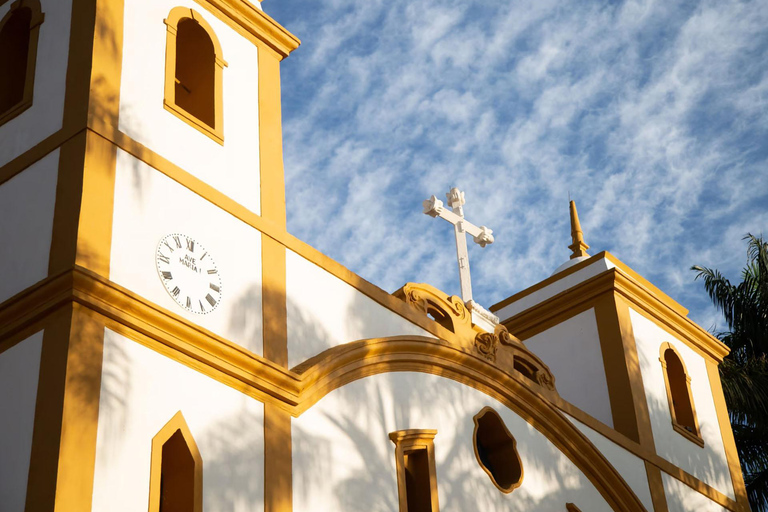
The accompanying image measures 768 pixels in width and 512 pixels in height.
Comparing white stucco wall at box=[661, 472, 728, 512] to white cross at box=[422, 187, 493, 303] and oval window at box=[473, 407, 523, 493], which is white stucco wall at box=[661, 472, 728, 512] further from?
white cross at box=[422, 187, 493, 303]

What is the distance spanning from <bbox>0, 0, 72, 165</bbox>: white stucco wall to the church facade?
0.09 ft

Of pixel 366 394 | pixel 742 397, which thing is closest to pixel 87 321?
pixel 366 394

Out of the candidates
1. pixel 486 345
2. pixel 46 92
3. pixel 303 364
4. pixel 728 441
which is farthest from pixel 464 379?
pixel 728 441

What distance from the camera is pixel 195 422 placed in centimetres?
1055

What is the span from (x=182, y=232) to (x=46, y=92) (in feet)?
6.50

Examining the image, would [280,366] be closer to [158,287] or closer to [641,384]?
[158,287]

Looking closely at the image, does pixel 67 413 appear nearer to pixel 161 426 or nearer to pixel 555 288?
pixel 161 426

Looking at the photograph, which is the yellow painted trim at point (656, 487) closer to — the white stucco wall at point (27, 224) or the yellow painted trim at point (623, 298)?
the yellow painted trim at point (623, 298)

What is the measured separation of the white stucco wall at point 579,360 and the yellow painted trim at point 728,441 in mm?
2478

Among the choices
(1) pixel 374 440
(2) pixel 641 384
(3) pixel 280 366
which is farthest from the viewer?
(2) pixel 641 384

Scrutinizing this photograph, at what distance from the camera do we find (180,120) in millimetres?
12328

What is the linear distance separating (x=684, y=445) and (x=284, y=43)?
835 cm

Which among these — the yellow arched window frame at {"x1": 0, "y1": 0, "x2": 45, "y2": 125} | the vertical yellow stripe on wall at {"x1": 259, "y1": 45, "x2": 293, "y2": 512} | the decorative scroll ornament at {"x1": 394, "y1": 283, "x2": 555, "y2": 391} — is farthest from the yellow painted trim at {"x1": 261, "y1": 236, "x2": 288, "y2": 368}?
the yellow arched window frame at {"x1": 0, "y1": 0, "x2": 45, "y2": 125}

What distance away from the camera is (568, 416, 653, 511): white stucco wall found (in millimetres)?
15727
